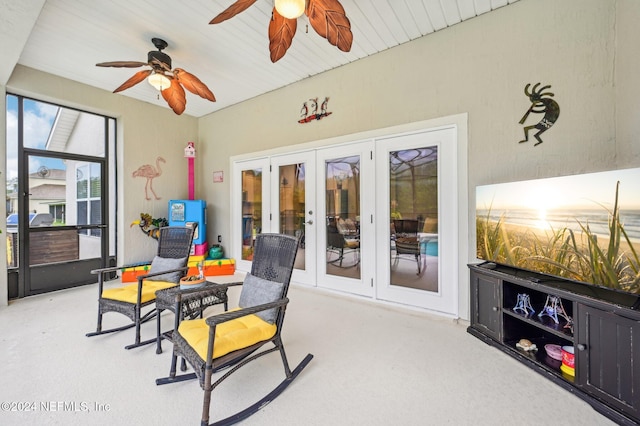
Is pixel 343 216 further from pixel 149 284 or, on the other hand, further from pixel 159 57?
pixel 159 57

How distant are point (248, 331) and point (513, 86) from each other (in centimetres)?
311

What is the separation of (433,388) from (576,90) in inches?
105

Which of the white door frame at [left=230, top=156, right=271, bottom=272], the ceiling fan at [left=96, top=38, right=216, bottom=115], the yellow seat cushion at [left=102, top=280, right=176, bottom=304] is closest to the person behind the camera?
the yellow seat cushion at [left=102, top=280, right=176, bottom=304]

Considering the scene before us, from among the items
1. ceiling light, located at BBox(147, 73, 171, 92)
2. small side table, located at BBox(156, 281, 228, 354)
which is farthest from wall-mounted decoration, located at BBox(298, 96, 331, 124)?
small side table, located at BBox(156, 281, 228, 354)

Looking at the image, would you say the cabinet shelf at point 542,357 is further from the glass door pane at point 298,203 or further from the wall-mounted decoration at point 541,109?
the glass door pane at point 298,203

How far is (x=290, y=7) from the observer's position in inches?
70.4

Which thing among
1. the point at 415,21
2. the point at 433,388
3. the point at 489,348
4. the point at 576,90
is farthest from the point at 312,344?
the point at 415,21

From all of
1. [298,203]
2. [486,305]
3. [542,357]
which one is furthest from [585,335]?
[298,203]

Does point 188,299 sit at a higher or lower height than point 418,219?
lower

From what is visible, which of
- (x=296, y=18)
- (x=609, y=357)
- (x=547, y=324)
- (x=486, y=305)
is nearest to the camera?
(x=609, y=357)

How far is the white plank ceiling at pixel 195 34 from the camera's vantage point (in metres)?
2.47

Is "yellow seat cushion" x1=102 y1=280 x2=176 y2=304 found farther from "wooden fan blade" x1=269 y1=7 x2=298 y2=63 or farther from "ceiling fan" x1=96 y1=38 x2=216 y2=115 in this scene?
"wooden fan blade" x1=269 y1=7 x2=298 y2=63

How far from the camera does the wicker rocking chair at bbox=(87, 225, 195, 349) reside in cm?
232

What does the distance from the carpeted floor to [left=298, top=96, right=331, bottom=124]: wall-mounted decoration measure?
9.07 feet
